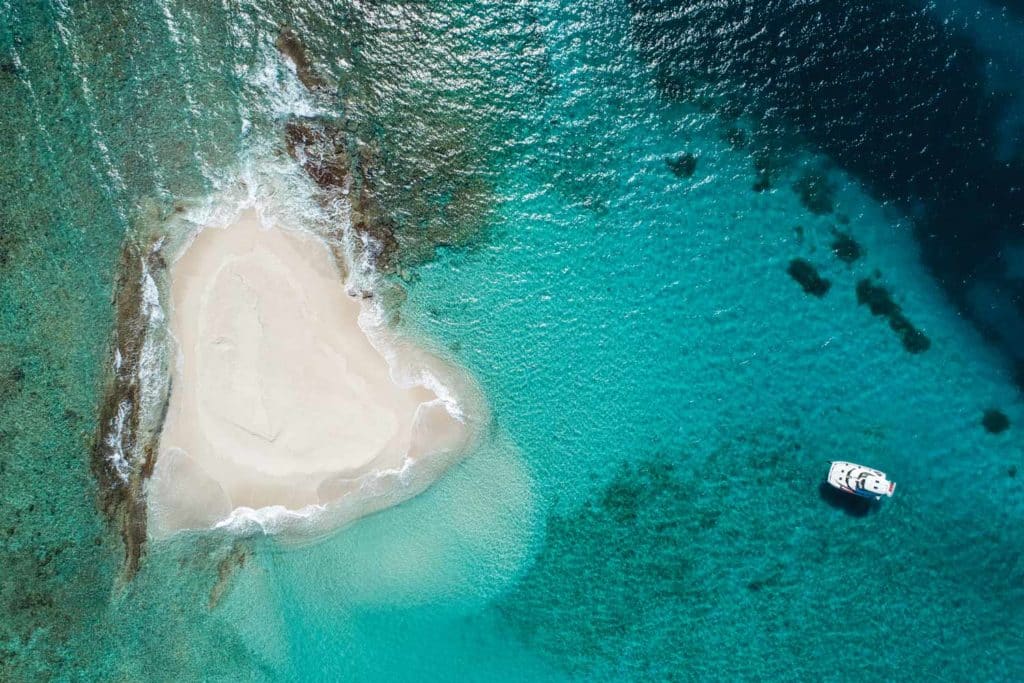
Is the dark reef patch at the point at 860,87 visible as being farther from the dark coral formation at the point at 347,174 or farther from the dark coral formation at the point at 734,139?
the dark coral formation at the point at 347,174

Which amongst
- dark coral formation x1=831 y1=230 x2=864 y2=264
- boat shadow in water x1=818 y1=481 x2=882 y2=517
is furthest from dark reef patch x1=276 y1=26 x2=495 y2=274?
boat shadow in water x1=818 y1=481 x2=882 y2=517

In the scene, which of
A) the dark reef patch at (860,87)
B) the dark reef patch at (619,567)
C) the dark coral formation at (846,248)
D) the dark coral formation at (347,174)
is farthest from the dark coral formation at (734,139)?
the dark coral formation at (347,174)

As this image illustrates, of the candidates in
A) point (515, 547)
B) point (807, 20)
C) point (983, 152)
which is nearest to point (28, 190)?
point (515, 547)

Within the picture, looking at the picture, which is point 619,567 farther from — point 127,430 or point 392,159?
point 127,430

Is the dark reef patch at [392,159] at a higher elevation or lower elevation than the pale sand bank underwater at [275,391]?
higher

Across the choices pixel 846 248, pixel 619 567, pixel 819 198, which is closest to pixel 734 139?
pixel 819 198

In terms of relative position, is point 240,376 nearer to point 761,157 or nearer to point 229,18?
point 229,18
